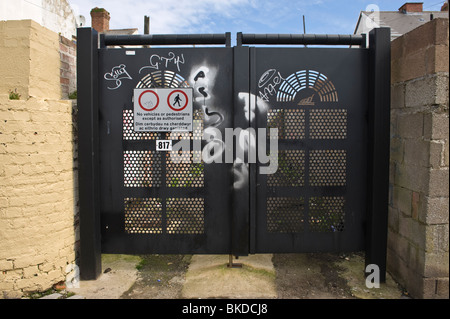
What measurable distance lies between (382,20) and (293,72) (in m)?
20.1

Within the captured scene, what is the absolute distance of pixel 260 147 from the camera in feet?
10.2

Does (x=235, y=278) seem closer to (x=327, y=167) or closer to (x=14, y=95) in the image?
(x=327, y=167)

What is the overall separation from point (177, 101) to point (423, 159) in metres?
2.31

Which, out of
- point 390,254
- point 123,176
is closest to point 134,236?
point 123,176

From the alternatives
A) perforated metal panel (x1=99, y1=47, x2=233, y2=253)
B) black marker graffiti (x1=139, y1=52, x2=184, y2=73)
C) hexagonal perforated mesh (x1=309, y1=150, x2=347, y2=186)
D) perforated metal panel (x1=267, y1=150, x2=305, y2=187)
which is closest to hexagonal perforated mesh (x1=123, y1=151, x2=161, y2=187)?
perforated metal panel (x1=99, y1=47, x2=233, y2=253)

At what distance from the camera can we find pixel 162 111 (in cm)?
310

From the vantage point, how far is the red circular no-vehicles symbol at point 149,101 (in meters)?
3.10

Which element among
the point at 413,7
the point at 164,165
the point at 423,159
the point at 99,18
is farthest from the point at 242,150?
the point at 413,7

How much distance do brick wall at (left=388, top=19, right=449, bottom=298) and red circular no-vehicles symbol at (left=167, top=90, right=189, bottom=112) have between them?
6.96 ft

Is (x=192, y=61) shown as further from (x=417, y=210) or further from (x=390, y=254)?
(x=390, y=254)

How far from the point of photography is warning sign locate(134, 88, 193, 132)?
3092 mm

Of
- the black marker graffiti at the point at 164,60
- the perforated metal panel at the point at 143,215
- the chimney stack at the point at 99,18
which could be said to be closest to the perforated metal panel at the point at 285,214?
the perforated metal panel at the point at 143,215

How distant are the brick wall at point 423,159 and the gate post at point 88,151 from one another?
300cm

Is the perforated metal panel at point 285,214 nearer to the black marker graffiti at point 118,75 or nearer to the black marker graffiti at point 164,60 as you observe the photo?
the black marker graffiti at point 164,60
